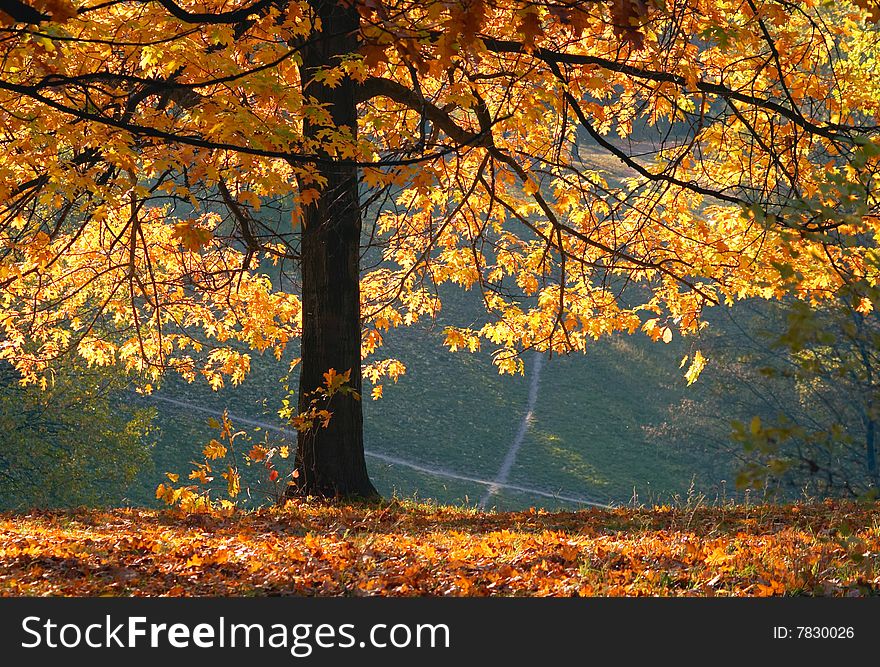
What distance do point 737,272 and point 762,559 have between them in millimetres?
4672

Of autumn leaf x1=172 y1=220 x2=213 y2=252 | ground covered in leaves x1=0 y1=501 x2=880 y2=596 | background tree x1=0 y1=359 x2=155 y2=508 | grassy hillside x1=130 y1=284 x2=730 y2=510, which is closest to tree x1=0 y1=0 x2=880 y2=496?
autumn leaf x1=172 y1=220 x2=213 y2=252

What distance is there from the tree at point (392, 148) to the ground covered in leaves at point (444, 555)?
1.51 m

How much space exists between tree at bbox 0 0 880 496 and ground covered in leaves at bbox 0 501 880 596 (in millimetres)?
1506

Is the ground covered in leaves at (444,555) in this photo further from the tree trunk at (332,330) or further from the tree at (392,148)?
the tree at (392,148)

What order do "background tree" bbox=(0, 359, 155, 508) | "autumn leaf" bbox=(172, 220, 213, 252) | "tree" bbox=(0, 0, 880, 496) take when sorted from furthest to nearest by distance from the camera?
"background tree" bbox=(0, 359, 155, 508) < "autumn leaf" bbox=(172, 220, 213, 252) < "tree" bbox=(0, 0, 880, 496)

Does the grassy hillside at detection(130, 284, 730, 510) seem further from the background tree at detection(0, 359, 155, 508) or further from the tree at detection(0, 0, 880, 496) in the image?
the tree at detection(0, 0, 880, 496)

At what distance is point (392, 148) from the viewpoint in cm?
728

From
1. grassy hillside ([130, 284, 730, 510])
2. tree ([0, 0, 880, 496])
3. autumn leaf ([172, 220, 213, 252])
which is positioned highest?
tree ([0, 0, 880, 496])

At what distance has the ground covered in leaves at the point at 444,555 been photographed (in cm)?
447

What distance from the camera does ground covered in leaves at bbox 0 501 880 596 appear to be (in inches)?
176

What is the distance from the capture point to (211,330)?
37.6ft

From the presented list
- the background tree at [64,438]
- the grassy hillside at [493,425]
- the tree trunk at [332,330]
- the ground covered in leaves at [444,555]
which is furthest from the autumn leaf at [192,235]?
the grassy hillside at [493,425]

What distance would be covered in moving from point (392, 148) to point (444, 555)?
3471 mm

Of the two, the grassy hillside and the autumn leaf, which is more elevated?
the autumn leaf
